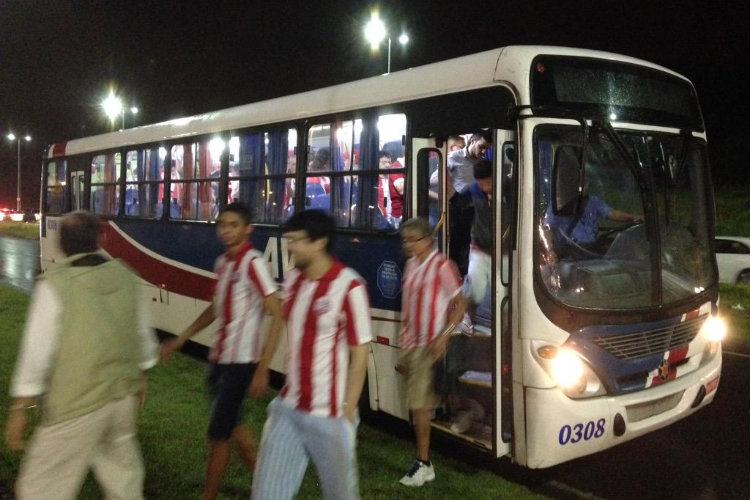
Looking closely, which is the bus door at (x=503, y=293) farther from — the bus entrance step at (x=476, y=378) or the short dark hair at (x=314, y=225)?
the short dark hair at (x=314, y=225)

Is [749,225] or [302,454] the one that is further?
[749,225]

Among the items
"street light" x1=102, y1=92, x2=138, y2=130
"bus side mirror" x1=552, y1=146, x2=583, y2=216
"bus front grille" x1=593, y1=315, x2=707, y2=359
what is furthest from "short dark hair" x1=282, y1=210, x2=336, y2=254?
"street light" x1=102, y1=92, x2=138, y2=130

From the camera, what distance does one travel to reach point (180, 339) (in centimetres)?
459

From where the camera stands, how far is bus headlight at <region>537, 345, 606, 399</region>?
484cm

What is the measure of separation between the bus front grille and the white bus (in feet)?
0.04

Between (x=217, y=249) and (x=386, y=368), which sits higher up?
(x=217, y=249)

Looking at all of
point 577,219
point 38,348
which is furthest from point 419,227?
point 38,348

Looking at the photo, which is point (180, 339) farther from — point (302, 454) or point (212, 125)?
point (212, 125)

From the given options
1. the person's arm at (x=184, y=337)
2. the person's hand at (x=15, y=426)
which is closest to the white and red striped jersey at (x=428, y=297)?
the person's arm at (x=184, y=337)

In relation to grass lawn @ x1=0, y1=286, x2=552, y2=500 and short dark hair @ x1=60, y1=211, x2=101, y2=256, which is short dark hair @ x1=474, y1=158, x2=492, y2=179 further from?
short dark hair @ x1=60, y1=211, x2=101, y2=256

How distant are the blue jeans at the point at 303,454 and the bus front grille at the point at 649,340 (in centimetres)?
238

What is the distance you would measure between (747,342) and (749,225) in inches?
571

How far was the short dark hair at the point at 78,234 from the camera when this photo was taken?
134 inches

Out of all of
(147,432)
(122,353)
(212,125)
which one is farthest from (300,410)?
(212,125)
